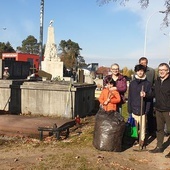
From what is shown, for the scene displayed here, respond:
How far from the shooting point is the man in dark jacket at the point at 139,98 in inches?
267

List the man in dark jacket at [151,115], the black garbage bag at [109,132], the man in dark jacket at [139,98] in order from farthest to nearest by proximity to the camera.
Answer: the man in dark jacket at [151,115] → the man in dark jacket at [139,98] → the black garbage bag at [109,132]

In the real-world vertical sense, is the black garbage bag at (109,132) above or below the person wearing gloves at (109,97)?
below

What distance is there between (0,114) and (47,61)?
23554mm

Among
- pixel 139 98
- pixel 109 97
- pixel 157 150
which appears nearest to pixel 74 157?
pixel 109 97

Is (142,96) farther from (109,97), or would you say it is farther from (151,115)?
(151,115)

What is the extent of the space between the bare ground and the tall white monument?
26.6 m

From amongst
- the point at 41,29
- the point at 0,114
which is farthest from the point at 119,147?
the point at 41,29

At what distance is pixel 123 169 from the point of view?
5.45 metres

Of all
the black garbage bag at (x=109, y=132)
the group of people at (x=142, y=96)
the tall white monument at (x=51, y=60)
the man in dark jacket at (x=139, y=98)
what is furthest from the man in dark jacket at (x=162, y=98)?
the tall white monument at (x=51, y=60)

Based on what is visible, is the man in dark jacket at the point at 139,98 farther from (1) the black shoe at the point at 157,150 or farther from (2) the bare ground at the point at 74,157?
(2) the bare ground at the point at 74,157

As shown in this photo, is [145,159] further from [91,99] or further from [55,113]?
[91,99]

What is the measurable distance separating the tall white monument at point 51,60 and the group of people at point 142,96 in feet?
88.4

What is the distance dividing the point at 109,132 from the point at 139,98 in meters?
1.00

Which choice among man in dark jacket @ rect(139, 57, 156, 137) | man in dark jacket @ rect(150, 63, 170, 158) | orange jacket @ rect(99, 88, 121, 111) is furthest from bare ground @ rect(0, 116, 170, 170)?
orange jacket @ rect(99, 88, 121, 111)
